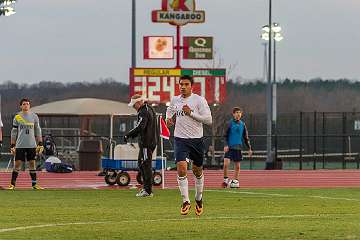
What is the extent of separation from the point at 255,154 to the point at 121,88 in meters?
12.2

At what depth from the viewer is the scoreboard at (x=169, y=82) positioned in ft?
119

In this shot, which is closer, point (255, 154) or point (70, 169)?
point (70, 169)

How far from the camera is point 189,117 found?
16609mm

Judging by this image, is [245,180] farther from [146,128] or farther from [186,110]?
[186,110]

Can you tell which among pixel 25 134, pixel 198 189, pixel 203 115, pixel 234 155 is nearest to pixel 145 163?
pixel 25 134

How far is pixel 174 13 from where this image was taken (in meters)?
36.3

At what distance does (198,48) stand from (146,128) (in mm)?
15155

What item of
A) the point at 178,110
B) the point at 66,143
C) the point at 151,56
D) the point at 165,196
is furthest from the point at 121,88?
the point at 178,110

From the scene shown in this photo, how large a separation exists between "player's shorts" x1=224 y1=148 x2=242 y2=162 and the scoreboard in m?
10.6

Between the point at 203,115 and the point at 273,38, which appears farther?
the point at 273,38

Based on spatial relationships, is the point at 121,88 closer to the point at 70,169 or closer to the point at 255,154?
the point at 255,154

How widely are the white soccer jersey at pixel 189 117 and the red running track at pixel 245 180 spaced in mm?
9139

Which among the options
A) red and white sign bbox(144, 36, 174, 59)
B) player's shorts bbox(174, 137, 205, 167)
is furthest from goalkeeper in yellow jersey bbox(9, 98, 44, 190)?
red and white sign bbox(144, 36, 174, 59)

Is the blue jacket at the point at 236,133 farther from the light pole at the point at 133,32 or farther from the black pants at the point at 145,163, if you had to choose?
the light pole at the point at 133,32
